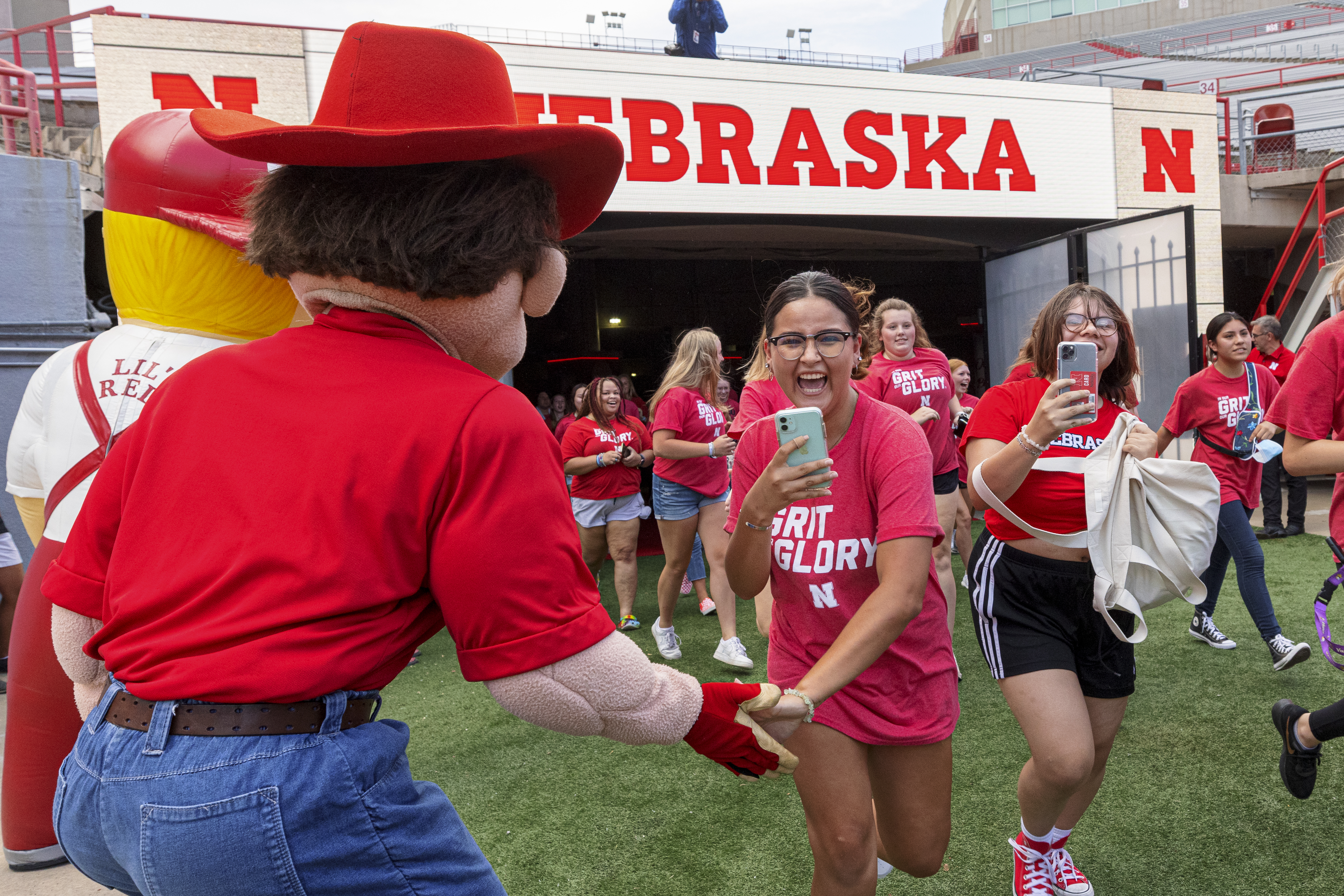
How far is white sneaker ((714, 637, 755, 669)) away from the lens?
5.15 m

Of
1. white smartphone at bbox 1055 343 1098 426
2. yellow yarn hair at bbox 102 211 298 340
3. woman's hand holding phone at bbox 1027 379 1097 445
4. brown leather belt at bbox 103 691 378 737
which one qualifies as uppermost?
yellow yarn hair at bbox 102 211 298 340

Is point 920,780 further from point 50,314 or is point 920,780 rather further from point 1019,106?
point 1019,106

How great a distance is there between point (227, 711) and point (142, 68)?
8.73m

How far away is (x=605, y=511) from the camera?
20.8 feet

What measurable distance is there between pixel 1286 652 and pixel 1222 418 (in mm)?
1318

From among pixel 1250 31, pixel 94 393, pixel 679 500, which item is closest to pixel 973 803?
pixel 679 500

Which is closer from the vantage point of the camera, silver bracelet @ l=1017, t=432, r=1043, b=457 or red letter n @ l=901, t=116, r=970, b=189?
silver bracelet @ l=1017, t=432, r=1043, b=457

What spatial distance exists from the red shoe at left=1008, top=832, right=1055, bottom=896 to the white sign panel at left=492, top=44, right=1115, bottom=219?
25.0ft

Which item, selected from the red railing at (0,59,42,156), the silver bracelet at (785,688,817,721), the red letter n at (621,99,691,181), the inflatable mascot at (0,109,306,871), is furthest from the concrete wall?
the silver bracelet at (785,688,817,721)

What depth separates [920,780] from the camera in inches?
90.7

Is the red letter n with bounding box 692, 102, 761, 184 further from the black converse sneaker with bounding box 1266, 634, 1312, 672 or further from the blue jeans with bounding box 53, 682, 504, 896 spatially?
the blue jeans with bounding box 53, 682, 504, 896

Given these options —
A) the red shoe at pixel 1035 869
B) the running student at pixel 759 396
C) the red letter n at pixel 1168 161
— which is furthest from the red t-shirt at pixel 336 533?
the red letter n at pixel 1168 161

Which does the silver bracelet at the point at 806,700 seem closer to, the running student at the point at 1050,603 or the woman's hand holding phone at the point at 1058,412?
the running student at the point at 1050,603

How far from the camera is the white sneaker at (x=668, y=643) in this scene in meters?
5.51
